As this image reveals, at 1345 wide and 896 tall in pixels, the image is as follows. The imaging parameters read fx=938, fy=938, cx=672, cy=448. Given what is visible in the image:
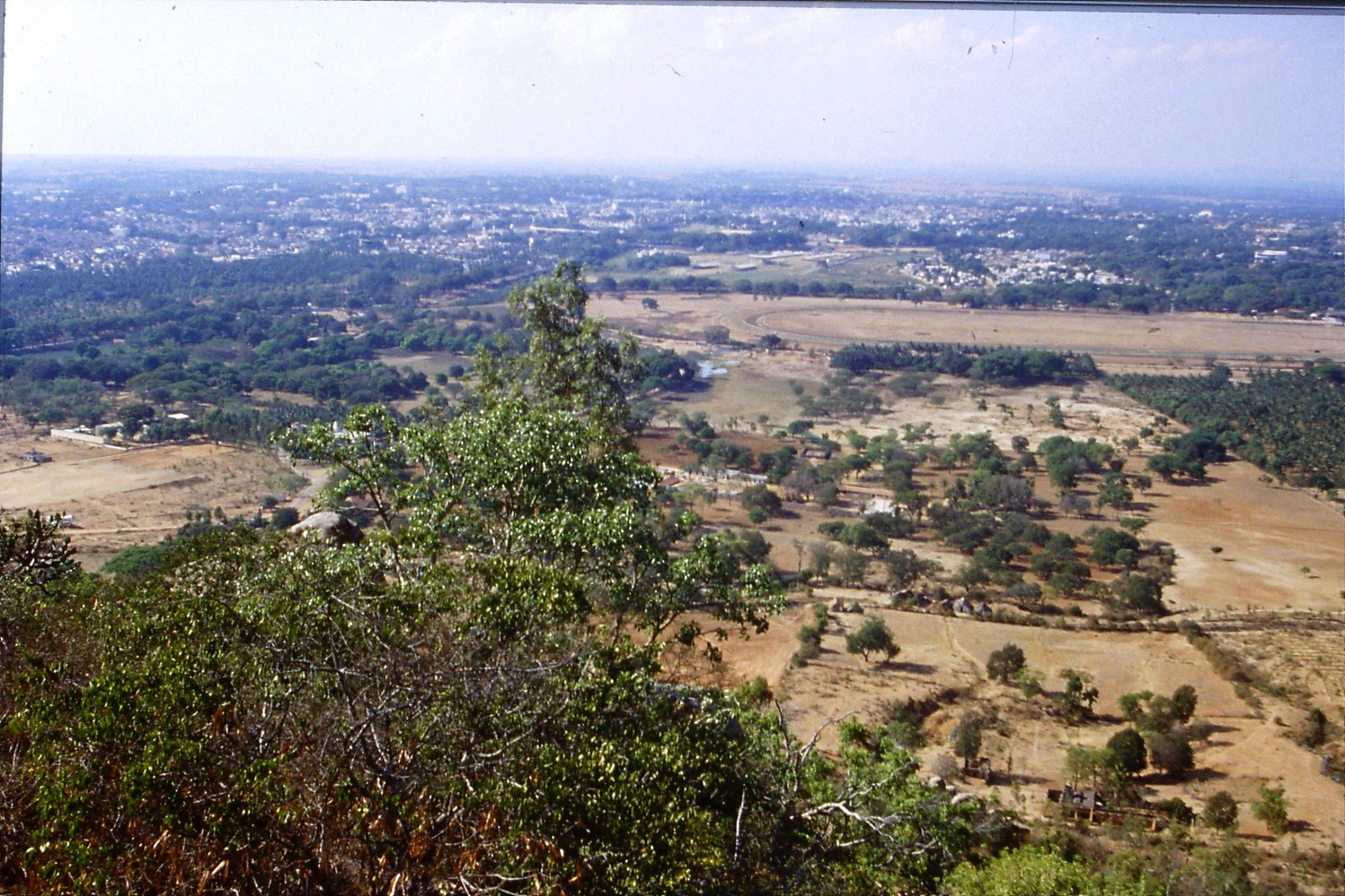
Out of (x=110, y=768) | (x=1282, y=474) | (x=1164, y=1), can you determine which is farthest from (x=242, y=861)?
(x=1282, y=474)

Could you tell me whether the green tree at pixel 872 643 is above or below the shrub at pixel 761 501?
below

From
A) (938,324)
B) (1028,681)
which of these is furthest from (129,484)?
(938,324)

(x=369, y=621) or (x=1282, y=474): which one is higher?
(x=369, y=621)

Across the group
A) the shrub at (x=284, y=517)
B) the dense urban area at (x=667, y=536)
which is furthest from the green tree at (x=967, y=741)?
the shrub at (x=284, y=517)

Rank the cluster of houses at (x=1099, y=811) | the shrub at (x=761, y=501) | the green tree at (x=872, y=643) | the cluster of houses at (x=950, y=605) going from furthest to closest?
the shrub at (x=761, y=501)
the cluster of houses at (x=950, y=605)
the green tree at (x=872, y=643)
the cluster of houses at (x=1099, y=811)

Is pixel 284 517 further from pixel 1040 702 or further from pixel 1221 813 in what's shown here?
pixel 1221 813

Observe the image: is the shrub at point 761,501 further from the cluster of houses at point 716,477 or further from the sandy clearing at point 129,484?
the sandy clearing at point 129,484

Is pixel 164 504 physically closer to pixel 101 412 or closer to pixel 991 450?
pixel 101 412
